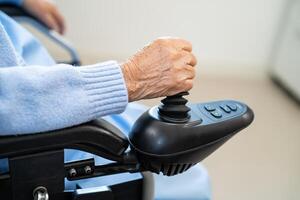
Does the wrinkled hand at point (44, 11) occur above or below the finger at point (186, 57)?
below

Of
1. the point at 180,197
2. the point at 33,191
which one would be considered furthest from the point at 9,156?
the point at 180,197

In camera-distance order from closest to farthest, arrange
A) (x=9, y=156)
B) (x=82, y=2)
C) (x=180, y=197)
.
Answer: (x=9, y=156) → (x=180, y=197) → (x=82, y=2)

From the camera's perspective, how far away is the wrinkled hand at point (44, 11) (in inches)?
40.3

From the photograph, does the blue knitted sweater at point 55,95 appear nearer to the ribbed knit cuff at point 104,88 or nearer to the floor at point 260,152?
the ribbed knit cuff at point 104,88

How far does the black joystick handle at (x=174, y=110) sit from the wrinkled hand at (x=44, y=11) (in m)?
0.62

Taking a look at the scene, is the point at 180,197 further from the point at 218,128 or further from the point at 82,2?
the point at 82,2

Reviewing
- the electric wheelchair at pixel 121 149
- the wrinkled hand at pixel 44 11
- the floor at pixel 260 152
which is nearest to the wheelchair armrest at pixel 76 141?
the electric wheelchair at pixel 121 149

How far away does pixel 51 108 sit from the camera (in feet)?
1.63

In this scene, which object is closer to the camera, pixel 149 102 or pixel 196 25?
pixel 149 102

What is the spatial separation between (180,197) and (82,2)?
1787 millimetres

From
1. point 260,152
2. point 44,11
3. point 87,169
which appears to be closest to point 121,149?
point 87,169

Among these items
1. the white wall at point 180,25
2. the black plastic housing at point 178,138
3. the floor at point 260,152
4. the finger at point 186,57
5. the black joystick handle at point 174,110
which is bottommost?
the floor at point 260,152

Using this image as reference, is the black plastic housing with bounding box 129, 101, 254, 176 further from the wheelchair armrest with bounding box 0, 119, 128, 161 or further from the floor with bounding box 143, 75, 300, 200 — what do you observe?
the floor with bounding box 143, 75, 300, 200

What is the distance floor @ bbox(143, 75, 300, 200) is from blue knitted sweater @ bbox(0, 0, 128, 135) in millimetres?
1011
